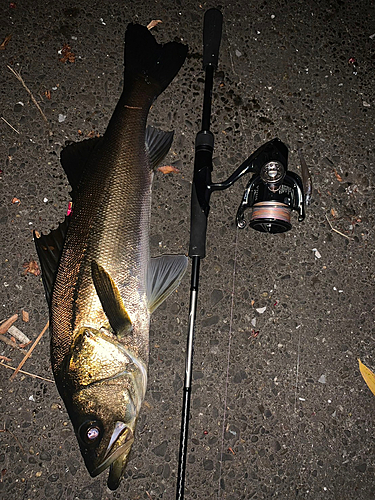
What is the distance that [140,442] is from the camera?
1945mm

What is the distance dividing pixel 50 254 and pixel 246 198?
947 mm

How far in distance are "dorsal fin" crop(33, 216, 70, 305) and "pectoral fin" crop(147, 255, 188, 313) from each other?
407mm

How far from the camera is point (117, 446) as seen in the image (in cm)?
162

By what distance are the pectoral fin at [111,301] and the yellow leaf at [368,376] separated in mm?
1267

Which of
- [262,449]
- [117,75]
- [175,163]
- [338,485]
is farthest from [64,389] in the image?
[117,75]

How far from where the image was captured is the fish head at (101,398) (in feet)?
5.22

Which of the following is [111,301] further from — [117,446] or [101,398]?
[117,446]

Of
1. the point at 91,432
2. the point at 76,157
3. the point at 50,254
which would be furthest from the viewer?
the point at 76,157

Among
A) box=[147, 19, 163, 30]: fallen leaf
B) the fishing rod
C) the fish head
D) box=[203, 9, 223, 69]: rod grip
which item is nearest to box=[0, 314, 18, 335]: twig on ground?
the fish head

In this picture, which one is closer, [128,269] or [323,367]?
[128,269]

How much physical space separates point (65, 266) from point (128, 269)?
0.26 meters

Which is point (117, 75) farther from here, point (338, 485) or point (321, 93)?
point (338, 485)

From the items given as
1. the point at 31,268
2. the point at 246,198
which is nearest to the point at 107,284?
the point at 31,268

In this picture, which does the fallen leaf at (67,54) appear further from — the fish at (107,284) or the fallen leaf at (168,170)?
the fallen leaf at (168,170)
